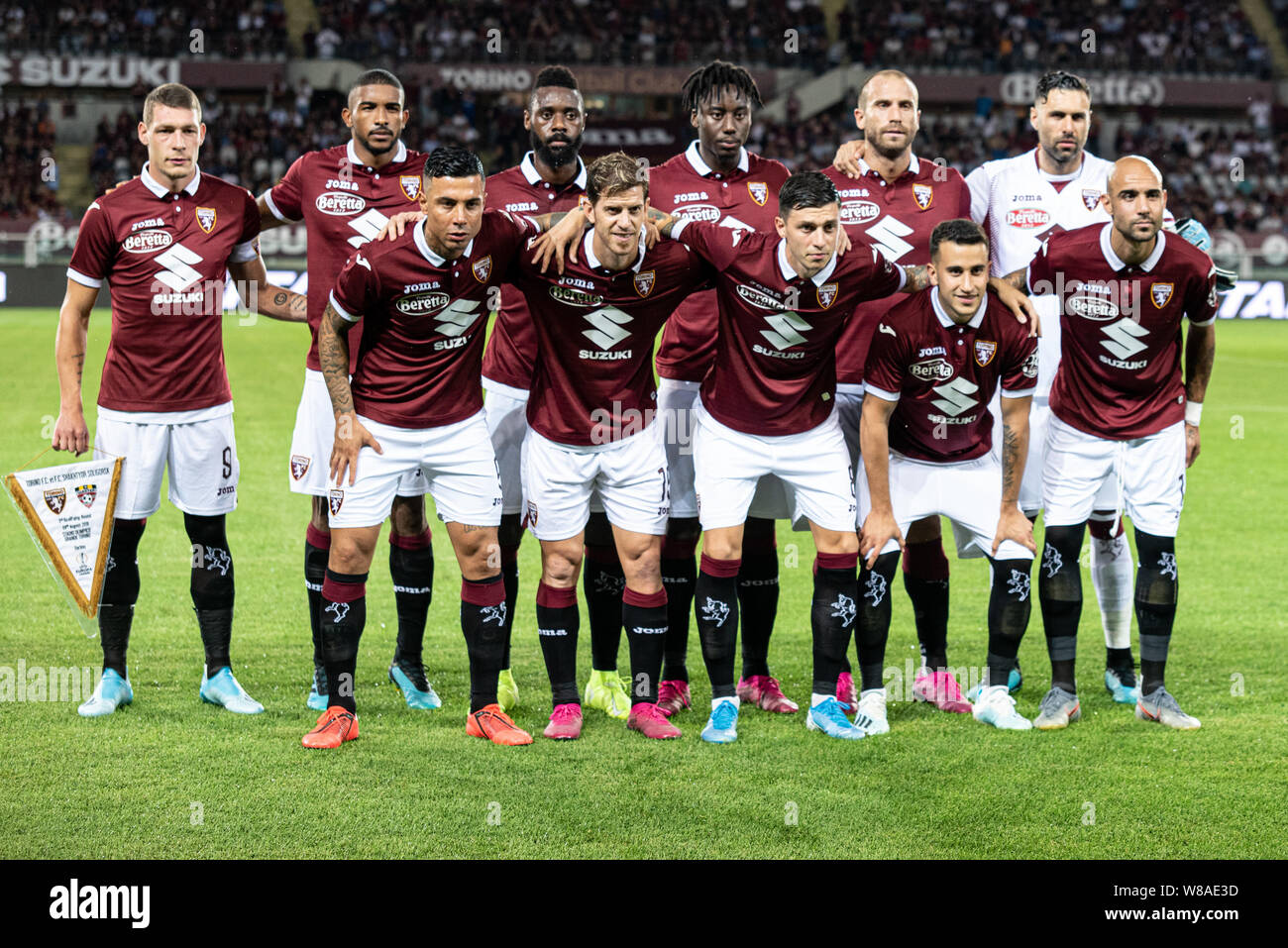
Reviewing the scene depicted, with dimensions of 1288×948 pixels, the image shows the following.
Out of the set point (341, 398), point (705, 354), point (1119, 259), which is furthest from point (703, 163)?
point (341, 398)

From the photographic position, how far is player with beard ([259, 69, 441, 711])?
5.94 m

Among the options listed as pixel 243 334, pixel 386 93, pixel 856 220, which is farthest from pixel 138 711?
pixel 243 334

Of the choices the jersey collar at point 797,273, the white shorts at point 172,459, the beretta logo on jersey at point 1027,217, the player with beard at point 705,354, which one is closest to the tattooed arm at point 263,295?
the white shorts at point 172,459

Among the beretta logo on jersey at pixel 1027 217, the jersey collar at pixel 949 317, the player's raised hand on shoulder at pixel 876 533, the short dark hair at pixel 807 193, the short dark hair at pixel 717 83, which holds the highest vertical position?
the short dark hair at pixel 717 83

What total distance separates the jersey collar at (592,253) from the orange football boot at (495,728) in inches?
72.0

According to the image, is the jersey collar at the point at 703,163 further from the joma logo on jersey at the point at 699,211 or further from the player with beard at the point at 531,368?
the player with beard at the point at 531,368

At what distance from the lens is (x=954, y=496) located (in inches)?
224

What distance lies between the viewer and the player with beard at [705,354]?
588cm

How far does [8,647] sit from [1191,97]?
123ft

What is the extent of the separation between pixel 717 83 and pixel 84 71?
32.9 meters

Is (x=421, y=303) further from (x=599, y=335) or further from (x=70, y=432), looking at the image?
(x=70, y=432)

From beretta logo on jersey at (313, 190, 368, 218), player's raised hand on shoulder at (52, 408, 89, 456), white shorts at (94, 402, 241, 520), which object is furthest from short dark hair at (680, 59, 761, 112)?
player's raised hand on shoulder at (52, 408, 89, 456)

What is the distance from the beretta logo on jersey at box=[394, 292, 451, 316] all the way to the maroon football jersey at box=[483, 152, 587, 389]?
745mm
